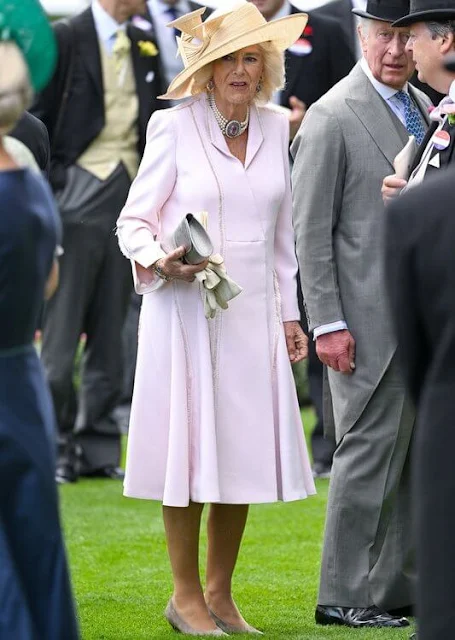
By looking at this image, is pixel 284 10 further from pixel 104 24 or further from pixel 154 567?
pixel 154 567

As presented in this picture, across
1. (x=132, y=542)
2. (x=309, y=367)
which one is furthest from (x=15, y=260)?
(x=309, y=367)

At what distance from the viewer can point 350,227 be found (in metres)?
6.33

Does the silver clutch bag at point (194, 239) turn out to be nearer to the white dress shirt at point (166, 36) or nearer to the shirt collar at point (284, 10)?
the shirt collar at point (284, 10)

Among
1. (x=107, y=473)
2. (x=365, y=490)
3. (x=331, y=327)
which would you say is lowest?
(x=107, y=473)

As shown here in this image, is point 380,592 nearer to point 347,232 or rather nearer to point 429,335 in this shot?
point 347,232

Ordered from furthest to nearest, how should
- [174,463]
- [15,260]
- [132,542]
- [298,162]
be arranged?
[132,542] → [298,162] → [174,463] → [15,260]

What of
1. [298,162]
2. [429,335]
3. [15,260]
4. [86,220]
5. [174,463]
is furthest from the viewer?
[86,220]

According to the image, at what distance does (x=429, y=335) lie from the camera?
356 centimetres

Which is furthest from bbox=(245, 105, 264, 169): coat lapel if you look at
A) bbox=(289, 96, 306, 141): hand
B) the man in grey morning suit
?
bbox=(289, 96, 306, 141): hand

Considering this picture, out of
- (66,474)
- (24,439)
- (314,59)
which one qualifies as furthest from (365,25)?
(66,474)

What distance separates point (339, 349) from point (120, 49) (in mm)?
4123

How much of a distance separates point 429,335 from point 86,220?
6.43m

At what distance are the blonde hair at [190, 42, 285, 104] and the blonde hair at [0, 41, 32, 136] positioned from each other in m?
2.07

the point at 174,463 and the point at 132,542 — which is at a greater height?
the point at 174,463
